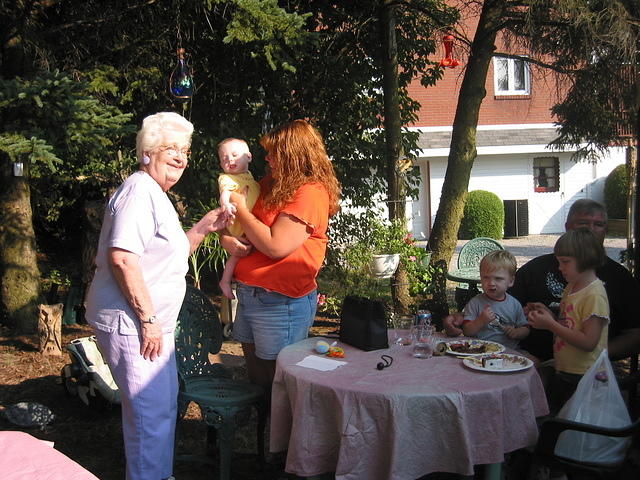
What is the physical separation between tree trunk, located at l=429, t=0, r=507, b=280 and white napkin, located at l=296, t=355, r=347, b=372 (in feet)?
16.2

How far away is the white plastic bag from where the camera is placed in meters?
2.76

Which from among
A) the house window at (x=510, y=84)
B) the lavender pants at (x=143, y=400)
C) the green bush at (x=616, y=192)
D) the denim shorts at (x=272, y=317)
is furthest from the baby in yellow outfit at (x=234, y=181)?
the house window at (x=510, y=84)

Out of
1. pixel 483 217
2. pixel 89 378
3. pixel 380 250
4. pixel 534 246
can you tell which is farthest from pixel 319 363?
pixel 483 217

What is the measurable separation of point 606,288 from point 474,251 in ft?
13.3

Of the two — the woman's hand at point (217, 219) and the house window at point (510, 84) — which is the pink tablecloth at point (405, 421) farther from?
the house window at point (510, 84)

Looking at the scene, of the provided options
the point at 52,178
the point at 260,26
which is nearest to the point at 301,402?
the point at 260,26

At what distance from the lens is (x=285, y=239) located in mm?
3146

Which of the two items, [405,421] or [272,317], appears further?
[272,317]

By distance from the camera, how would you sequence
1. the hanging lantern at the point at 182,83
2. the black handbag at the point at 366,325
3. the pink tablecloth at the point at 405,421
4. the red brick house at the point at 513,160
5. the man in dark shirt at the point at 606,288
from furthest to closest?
1. the red brick house at the point at 513,160
2. the hanging lantern at the point at 182,83
3. the man in dark shirt at the point at 606,288
4. the black handbag at the point at 366,325
5. the pink tablecloth at the point at 405,421

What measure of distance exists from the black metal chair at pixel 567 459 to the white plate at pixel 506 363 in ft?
0.85

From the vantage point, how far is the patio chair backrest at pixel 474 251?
759 centimetres

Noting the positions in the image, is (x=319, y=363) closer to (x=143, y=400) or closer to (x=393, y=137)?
(x=143, y=400)

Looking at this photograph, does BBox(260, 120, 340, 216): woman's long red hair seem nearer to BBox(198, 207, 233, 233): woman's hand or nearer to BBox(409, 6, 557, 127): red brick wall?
BBox(198, 207, 233, 233): woman's hand

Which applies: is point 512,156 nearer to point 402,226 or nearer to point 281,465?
point 402,226
